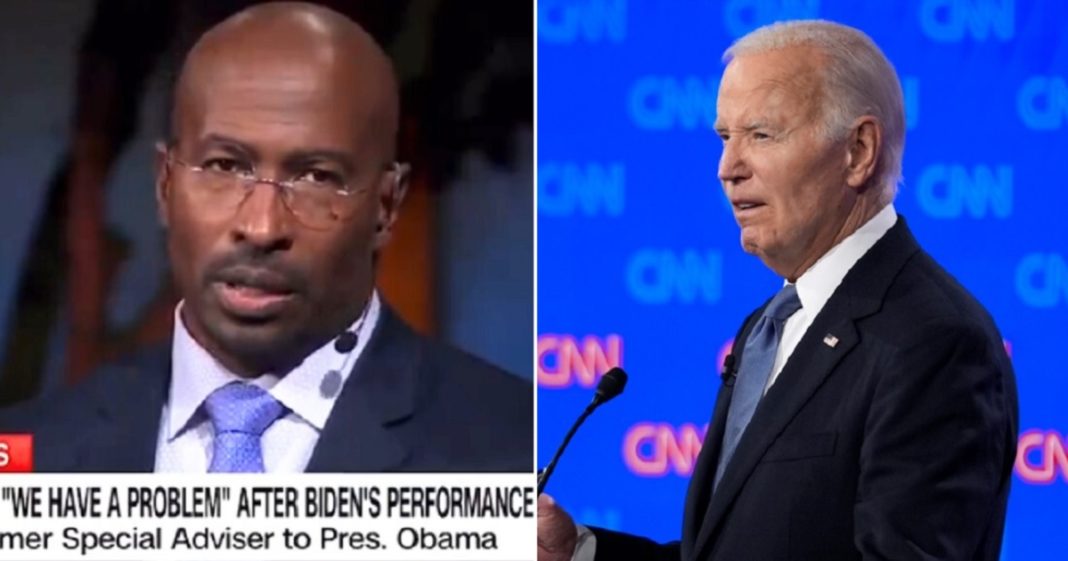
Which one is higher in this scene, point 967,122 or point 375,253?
point 967,122

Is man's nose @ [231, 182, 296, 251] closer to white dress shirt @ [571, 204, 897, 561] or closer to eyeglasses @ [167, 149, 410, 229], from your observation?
eyeglasses @ [167, 149, 410, 229]

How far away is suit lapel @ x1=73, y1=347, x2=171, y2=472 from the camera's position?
8.80 ft

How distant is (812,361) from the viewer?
2320 millimetres

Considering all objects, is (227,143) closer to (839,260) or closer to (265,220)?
(265,220)

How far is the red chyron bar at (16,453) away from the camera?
2625 millimetres

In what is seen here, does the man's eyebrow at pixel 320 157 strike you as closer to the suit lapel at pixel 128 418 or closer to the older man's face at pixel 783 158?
the suit lapel at pixel 128 418

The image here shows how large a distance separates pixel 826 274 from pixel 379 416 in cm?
81

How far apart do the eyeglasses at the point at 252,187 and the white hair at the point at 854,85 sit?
713 millimetres

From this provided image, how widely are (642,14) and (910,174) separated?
0.63 metres

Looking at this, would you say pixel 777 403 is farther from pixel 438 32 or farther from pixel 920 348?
pixel 438 32

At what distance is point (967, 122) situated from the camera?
3.13 m

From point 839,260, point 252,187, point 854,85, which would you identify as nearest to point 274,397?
point 252,187

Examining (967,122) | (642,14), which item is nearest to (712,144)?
(642,14)

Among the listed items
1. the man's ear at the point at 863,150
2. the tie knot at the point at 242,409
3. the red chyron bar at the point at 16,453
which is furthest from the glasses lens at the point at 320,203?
the man's ear at the point at 863,150
